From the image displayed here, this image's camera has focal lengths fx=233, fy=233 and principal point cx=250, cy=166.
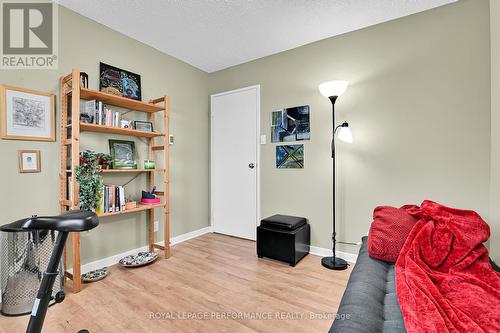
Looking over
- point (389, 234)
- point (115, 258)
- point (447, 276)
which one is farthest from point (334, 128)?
point (115, 258)

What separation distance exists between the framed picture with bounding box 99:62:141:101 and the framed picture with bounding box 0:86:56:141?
49cm

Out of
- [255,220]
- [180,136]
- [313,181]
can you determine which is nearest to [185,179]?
[180,136]

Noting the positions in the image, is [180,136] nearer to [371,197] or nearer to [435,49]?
[371,197]

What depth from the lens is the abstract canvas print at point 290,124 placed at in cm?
287

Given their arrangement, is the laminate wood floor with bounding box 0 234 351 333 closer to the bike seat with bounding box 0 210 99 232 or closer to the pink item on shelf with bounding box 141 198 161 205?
the pink item on shelf with bounding box 141 198 161 205

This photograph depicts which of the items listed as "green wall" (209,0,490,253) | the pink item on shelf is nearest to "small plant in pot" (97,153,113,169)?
the pink item on shelf

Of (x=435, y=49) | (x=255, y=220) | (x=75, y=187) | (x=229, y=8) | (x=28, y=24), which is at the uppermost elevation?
(x=229, y=8)

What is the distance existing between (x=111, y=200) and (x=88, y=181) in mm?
350

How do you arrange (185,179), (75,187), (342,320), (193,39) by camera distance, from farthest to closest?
(185,179) < (193,39) < (75,187) < (342,320)

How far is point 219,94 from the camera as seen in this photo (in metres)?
3.57

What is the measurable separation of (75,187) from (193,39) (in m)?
2.02

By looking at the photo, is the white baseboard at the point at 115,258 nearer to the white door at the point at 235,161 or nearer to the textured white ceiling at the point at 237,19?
the white door at the point at 235,161

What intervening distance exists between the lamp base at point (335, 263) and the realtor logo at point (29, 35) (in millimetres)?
3246

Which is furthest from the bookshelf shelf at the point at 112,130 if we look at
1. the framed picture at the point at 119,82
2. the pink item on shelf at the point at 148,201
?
the pink item on shelf at the point at 148,201
